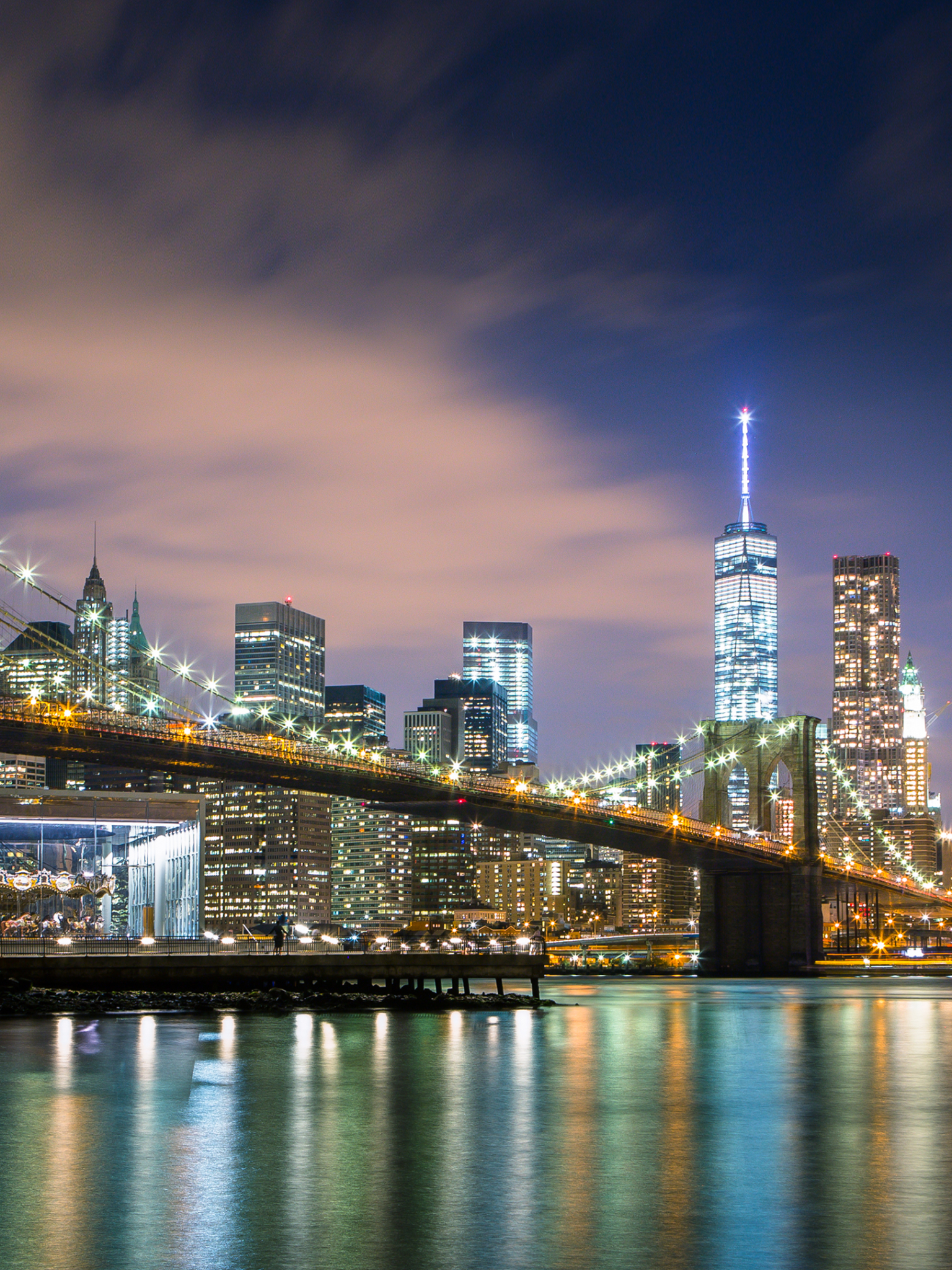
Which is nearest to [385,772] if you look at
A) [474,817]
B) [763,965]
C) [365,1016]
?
[474,817]

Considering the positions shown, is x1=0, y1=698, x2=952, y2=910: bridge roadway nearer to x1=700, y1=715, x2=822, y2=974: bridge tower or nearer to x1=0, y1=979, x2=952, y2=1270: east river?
x1=700, y1=715, x2=822, y2=974: bridge tower

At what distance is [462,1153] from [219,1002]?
1179 inches

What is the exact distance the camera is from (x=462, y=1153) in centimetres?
1792

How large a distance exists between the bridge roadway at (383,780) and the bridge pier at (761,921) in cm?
120

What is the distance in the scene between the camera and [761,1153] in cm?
1816

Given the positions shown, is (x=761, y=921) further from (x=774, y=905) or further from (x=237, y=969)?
(x=237, y=969)

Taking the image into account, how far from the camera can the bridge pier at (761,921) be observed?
338 ft

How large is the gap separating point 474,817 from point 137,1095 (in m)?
71.5

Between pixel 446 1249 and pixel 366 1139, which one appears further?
pixel 366 1139

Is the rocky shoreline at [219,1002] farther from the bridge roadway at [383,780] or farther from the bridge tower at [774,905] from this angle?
the bridge tower at [774,905]

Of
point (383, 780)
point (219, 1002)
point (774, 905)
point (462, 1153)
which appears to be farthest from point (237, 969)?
point (774, 905)

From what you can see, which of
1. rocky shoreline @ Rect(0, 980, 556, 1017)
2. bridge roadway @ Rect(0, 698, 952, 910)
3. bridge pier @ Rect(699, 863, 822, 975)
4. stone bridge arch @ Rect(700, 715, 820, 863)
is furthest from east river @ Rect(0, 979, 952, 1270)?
stone bridge arch @ Rect(700, 715, 820, 863)

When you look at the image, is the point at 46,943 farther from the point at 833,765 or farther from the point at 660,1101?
the point at 833,765

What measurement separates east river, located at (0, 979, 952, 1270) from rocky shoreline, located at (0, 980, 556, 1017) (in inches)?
314
